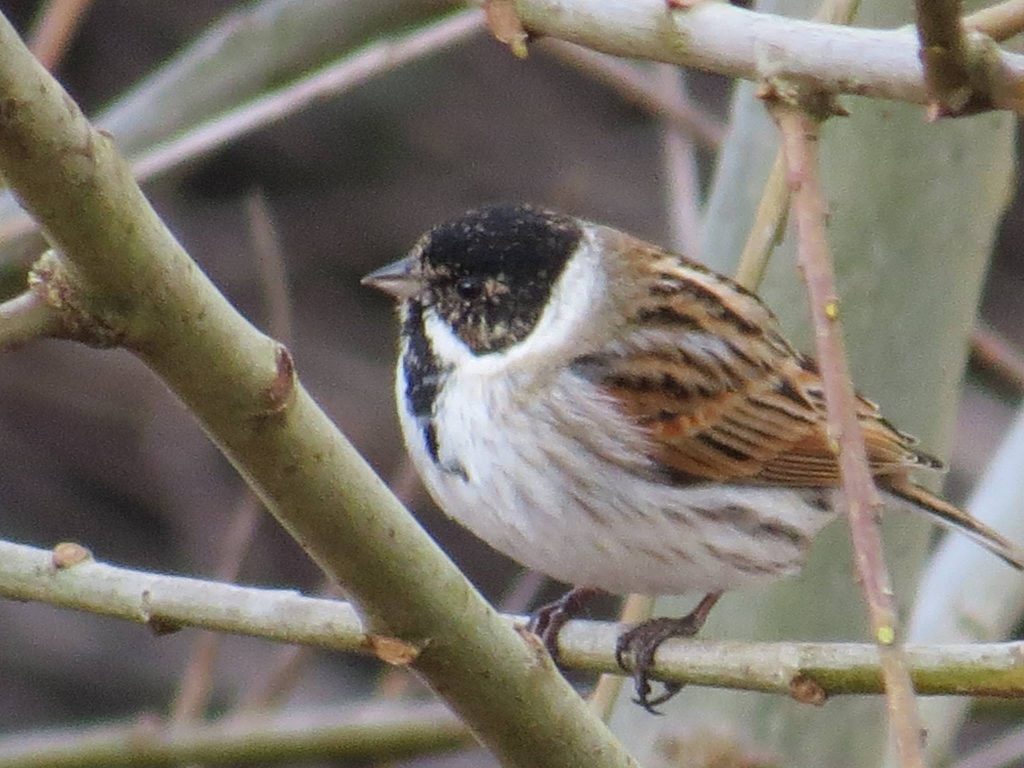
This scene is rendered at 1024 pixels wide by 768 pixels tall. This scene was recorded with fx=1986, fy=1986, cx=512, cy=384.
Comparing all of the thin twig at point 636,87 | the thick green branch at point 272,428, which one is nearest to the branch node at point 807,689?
the thick green branch at point 272,428

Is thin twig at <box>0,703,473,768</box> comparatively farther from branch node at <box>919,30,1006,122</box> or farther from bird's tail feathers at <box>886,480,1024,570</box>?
branch node at <box>919,30,1006,122</box>

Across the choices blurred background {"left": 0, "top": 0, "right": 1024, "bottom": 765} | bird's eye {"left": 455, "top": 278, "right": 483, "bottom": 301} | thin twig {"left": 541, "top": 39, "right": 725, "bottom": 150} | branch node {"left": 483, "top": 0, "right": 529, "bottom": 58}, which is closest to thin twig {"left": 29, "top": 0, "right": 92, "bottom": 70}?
thin twig {"left": 541, "top": 39, "right": 725, "bottom": 150}

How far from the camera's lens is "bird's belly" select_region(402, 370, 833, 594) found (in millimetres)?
2832

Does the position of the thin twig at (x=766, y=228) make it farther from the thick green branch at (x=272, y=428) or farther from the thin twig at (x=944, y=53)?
the thick green branch at (x=272, y=428)

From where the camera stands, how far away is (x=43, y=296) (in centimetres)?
148

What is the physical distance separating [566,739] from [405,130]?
4.36 m

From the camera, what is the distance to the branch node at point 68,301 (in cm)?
148

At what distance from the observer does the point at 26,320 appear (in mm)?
1463

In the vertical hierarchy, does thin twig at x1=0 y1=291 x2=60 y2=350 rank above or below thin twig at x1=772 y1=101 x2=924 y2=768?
above

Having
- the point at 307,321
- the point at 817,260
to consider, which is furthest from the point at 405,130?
the point at 817,260

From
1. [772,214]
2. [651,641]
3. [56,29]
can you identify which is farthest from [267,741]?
[772,214]

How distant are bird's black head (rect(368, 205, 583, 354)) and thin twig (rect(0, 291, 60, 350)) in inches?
60.1

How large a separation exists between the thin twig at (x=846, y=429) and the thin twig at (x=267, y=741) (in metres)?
1.99

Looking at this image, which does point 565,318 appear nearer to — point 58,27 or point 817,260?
point 58,27
